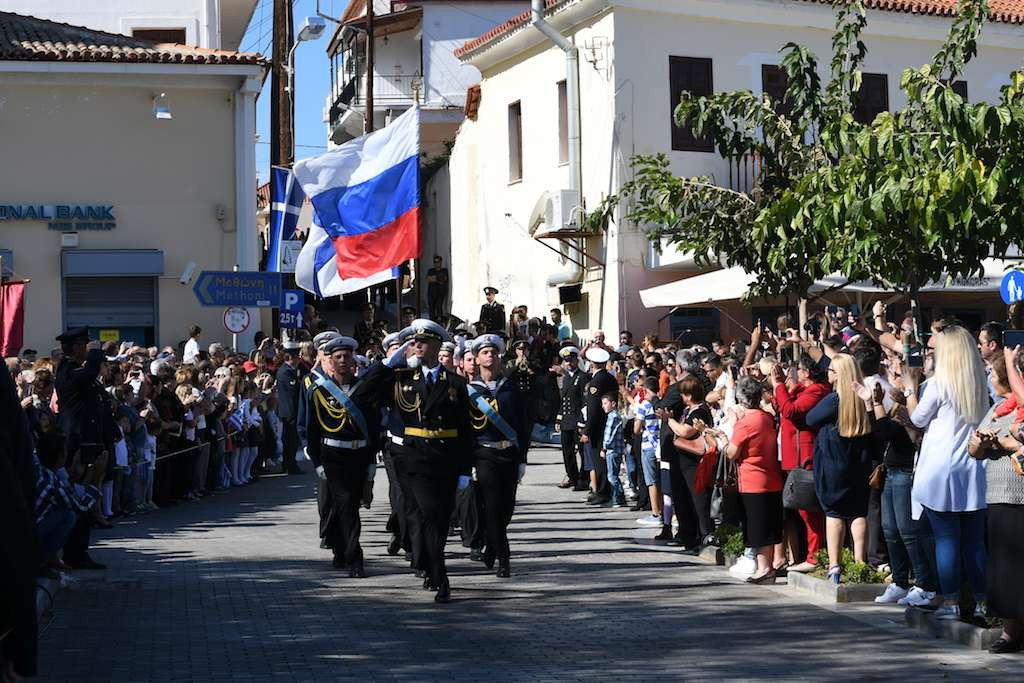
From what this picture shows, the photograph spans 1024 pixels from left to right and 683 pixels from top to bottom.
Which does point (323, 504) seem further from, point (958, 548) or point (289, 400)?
point (289, 400)

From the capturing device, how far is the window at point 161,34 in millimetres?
39094

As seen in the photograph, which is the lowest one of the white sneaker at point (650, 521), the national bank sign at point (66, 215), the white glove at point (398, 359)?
the white sneaker at point (650, 521)

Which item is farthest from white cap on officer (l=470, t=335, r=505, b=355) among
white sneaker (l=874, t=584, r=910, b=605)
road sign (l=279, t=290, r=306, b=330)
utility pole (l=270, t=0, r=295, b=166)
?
utility pole (l=270, t=0, r=295, b=166)

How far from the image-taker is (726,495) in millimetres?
14461

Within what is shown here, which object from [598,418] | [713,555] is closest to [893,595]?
[713,555]

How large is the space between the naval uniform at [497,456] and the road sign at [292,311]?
14.5 meters

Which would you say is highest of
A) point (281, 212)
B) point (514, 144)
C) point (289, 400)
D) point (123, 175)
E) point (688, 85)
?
point (688, 85)

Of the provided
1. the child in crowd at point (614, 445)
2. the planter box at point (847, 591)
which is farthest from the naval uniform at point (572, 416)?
the planter box at point (847, 591)

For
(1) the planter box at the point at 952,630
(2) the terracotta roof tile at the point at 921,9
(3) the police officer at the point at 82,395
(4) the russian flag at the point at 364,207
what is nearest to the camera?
(1) the planter box at the point at 952,630

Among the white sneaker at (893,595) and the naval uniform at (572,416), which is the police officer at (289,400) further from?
the white sneaker at (893,595)

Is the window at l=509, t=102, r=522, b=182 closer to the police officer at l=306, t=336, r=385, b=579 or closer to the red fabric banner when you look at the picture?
the red fabric banner

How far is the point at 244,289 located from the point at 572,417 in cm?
719

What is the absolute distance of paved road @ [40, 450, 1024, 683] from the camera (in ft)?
31.6

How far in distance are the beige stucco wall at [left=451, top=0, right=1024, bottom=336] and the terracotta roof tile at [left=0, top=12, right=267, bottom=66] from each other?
610 centimetres
